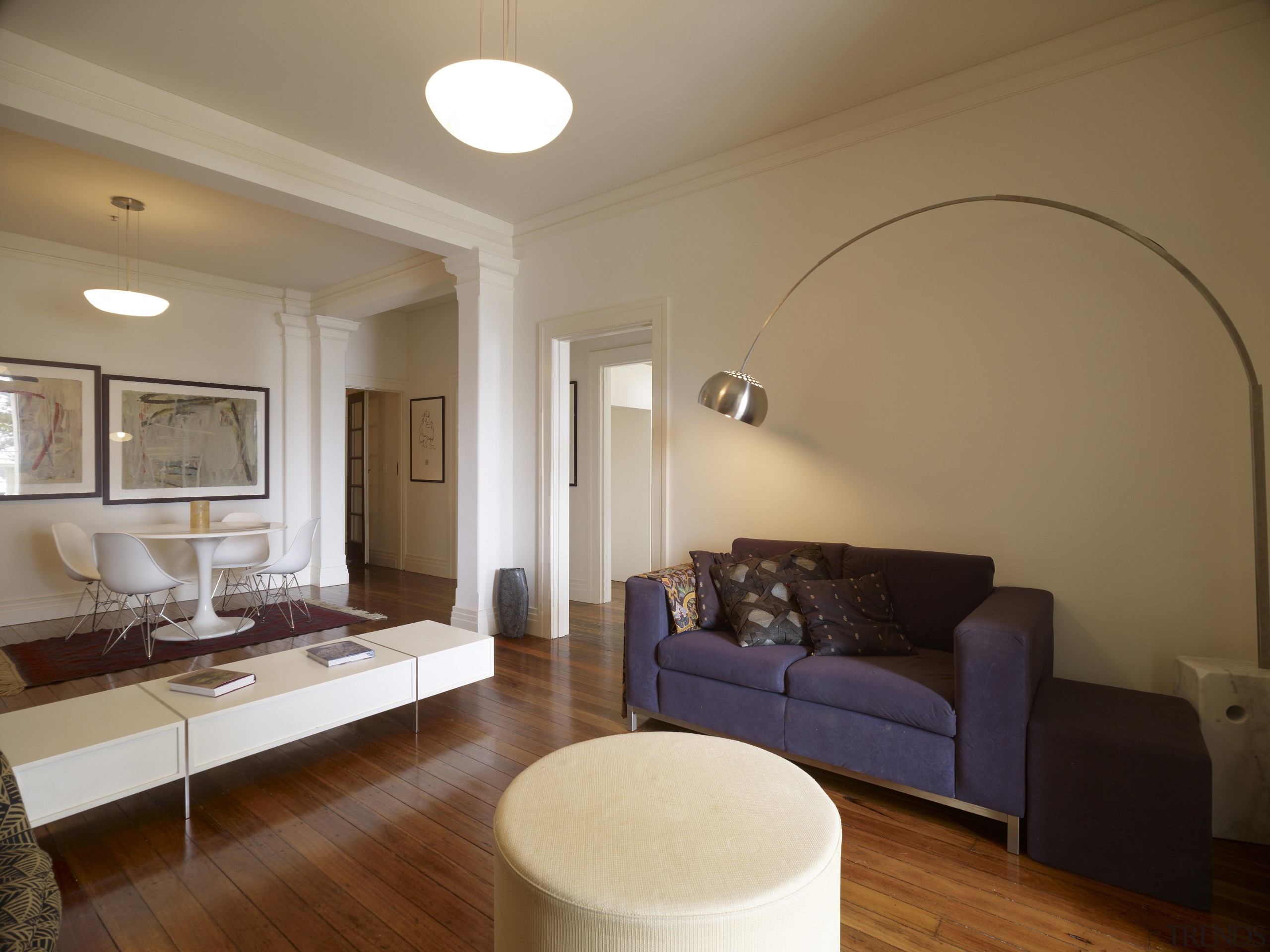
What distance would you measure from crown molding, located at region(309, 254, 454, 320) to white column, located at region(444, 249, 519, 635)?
0.58 metres

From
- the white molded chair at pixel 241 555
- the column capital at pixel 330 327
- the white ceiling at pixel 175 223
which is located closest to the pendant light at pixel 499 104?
the white ceiling at pixel 175 223

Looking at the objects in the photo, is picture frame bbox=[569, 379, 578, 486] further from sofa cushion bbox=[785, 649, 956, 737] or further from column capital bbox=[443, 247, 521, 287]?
sofa cushion bbox=[785, 649, 956, 737]

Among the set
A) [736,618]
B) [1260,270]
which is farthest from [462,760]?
[1260,270]

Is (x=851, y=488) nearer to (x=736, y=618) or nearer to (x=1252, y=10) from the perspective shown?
(x=736, y=618)

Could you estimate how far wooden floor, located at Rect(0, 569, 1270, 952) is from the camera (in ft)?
5.62

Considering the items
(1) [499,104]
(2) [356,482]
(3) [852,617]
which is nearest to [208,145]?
(1) [499,104]

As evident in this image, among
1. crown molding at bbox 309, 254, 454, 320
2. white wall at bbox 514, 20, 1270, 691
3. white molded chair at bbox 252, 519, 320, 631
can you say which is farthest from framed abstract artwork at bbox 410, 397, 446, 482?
white wall at bbox 514, 20, 1270, 691

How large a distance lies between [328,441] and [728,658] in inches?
221

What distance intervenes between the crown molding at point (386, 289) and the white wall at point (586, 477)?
1303 millimetres

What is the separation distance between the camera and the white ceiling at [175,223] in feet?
12.9

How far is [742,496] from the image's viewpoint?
12.2 feet

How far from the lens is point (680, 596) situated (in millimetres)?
3037

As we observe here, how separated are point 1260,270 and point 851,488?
1757mm

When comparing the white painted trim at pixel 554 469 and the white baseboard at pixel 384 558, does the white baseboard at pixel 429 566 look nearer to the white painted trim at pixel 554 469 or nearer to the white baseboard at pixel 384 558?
the white baseboard at pixel 384 558
